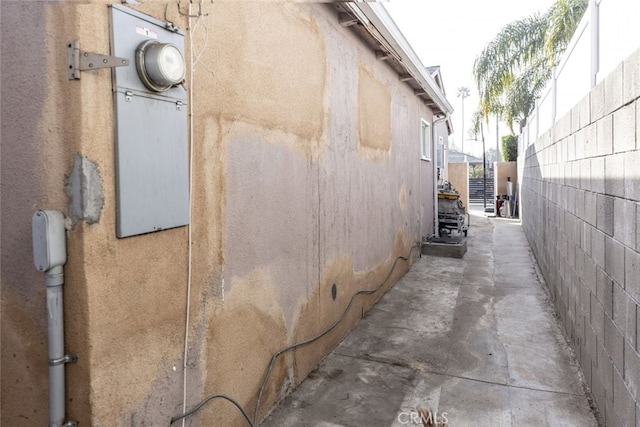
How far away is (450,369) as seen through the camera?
12.7 ft

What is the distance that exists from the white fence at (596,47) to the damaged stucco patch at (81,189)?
281cm

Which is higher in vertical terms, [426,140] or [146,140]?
[426,140]

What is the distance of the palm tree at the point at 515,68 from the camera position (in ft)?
53.1

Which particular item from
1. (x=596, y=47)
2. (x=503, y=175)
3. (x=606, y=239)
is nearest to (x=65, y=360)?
(x=606, y=239)

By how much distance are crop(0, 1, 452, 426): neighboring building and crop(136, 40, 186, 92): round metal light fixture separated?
0.03 m

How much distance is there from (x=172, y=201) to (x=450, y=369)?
9.76ft

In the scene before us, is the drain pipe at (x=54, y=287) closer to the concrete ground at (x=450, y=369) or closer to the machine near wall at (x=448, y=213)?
the concrete ground at (x=450, y=369)

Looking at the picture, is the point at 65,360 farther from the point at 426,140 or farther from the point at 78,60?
the point at 426,140

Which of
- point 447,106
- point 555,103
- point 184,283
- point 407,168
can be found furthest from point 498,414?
point 447,106

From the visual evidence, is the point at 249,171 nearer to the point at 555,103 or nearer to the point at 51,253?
the point at 51,253

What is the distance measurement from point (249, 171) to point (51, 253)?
140cm

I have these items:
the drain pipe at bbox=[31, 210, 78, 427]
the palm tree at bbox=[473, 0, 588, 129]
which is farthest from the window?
the drain pipe at bbox=[31, 210, 78, 427]

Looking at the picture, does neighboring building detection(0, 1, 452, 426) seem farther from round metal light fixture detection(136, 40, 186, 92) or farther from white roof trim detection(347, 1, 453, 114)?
white roof trim detection(347, 1, 453, 114)

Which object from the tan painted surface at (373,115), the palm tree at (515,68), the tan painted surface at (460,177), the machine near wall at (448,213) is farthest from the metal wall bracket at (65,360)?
the tan painted surface at (460,177)
